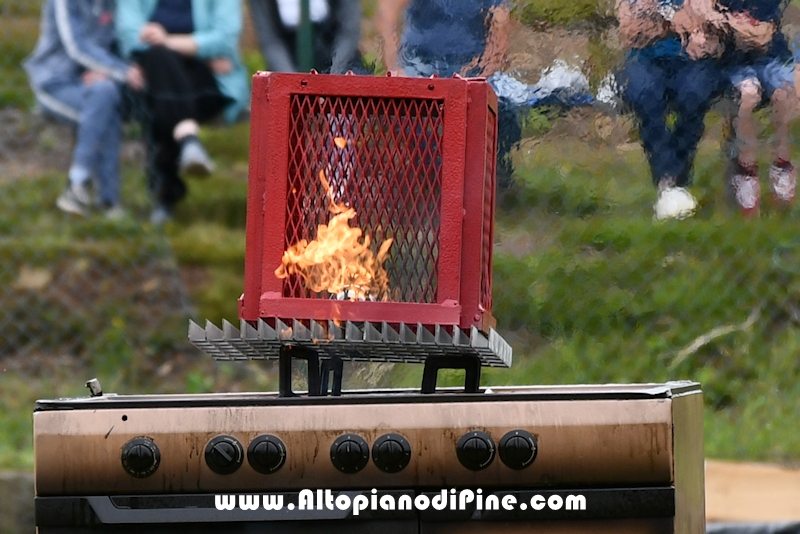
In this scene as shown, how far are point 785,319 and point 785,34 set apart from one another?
210 cm

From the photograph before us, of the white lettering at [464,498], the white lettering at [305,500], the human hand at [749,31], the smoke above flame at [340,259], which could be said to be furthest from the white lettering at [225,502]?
the human hand at [749,31]

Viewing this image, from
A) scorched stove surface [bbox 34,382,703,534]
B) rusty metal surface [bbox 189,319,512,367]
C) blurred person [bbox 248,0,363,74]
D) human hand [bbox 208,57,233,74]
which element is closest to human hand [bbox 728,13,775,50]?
blurred person [bbox 248,0,363,74]

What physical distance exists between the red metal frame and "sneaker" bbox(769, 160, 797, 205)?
3539 mm

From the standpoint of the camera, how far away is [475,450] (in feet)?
8.57

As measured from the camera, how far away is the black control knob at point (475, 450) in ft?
8.57

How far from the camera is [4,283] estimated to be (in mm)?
7387

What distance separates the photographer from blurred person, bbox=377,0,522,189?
4.66 m

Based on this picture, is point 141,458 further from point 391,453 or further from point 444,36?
point 444,36

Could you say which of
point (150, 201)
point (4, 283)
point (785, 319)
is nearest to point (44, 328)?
point (4, 283)

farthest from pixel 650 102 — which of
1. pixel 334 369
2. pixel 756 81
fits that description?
pixel 334 369

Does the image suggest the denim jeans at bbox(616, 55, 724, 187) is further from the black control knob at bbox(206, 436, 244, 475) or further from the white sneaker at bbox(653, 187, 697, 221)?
the black control knob at bbox(206, 436, 244, 475)

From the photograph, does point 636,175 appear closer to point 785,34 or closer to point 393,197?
point 785,34

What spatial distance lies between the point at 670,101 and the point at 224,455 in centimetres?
340

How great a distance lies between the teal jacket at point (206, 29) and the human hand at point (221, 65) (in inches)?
0.7
